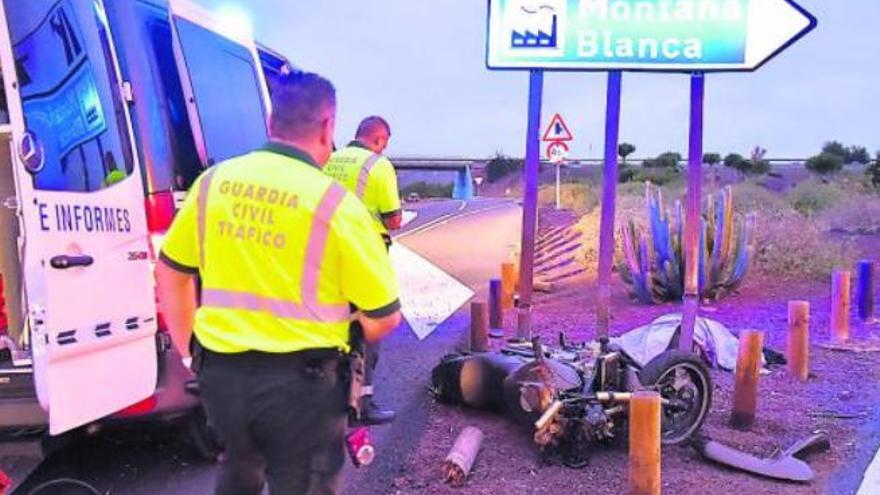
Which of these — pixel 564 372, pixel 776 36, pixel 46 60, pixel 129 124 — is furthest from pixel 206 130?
pixel 776 36

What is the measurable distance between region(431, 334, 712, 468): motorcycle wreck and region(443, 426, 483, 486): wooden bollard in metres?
0.34

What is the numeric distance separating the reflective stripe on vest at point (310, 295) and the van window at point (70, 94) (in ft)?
4.07

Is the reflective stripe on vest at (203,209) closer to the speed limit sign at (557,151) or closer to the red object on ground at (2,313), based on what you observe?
the red object on ground at (2,313)

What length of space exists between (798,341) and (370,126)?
366 centimetres

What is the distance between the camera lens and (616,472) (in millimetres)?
4988

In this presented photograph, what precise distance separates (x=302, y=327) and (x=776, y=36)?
486 cm

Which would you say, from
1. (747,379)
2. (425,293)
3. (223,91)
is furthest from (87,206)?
(425,293)

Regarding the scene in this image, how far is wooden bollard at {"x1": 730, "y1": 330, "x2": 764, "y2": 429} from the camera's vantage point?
586 cm

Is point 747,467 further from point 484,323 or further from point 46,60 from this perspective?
point 46,60

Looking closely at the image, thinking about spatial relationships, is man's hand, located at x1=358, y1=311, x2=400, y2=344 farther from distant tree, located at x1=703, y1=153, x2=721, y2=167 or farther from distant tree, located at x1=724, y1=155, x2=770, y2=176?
distant tree, located at x1=703, y1=153, x2=721, y2=167

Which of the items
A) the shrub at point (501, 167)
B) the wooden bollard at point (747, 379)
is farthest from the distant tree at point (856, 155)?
the wooden bollard at point (747, 379)

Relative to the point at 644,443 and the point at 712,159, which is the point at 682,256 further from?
the point at 712,159

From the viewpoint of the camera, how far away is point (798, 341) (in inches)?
287

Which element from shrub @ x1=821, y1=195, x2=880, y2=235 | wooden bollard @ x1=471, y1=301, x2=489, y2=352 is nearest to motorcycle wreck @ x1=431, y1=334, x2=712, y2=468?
wooden bollard @ x1=471, y1=301, x2=489, y2=352
